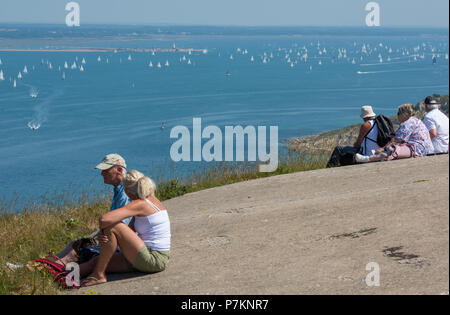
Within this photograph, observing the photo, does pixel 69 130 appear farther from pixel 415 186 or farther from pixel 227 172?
pixel 415 186

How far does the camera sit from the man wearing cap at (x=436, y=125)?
10.7 metres

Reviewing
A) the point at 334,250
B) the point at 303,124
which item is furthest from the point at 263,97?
the point at 334,250

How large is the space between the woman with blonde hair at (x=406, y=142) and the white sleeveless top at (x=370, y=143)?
0.44 ft

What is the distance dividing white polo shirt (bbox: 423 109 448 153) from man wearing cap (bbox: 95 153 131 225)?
19.2ft

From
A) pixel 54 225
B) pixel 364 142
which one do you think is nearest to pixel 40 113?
pixel 54 225

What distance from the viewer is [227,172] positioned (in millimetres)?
13617

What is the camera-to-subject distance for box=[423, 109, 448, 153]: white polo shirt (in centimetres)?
1074

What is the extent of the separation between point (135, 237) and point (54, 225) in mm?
4179

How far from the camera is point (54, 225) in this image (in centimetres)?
1035

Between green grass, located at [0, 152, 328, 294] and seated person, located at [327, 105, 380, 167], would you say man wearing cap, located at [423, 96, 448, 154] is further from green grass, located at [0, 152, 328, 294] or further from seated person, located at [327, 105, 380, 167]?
green grass, located at [0, 152, 328, 294]

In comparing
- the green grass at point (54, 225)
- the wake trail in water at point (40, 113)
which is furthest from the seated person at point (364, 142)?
the wake trail in water at point (40, 113)

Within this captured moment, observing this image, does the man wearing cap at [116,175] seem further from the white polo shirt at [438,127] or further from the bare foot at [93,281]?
the white polo shirt at [438,127]

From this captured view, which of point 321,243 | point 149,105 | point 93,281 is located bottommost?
point 149,105

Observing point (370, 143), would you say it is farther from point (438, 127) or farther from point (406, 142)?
point (438, 127)
